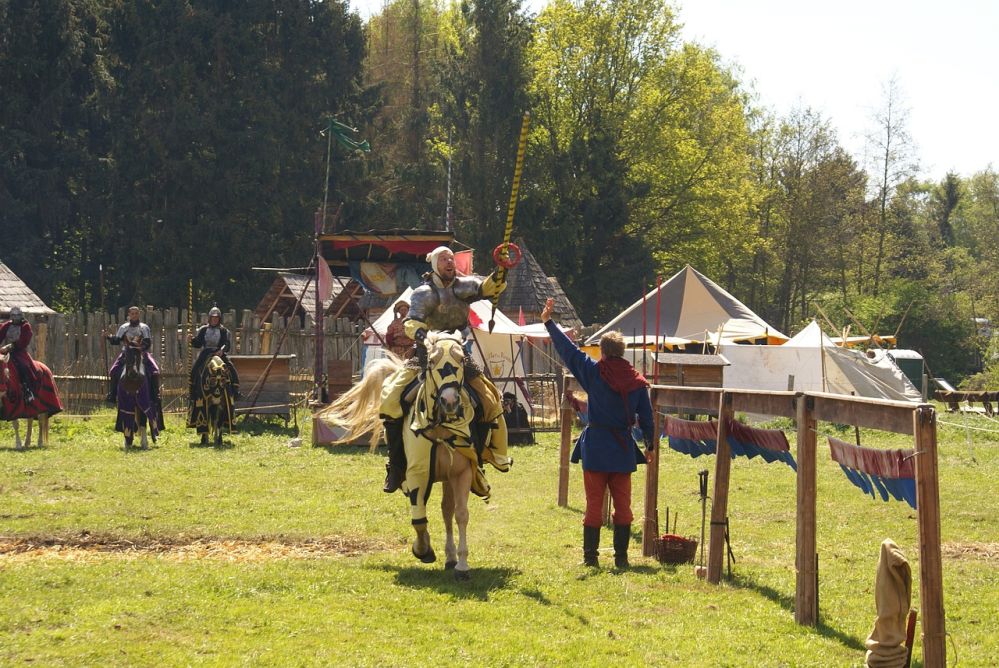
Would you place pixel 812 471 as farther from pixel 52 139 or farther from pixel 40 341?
pixel 52 139

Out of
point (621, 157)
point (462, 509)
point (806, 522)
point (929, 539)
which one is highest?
point (621, 157)

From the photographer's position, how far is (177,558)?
945cm

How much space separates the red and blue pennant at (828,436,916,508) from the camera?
601cm

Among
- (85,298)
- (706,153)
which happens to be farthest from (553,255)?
(85,298)

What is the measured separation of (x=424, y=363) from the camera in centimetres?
881

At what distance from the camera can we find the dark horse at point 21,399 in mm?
17562

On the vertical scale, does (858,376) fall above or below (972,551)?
above

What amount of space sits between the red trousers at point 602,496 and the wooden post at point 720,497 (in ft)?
3.09

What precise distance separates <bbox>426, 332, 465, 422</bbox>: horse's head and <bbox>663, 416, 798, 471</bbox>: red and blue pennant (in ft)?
6.37

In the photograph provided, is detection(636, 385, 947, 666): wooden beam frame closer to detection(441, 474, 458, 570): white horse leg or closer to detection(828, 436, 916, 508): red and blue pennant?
detection(828, 436, 916, 508): red and blue pennant

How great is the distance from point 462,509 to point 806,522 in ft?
9.06

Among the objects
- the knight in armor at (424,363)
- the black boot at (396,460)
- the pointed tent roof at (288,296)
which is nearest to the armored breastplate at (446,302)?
the knight in armor at (424,363)

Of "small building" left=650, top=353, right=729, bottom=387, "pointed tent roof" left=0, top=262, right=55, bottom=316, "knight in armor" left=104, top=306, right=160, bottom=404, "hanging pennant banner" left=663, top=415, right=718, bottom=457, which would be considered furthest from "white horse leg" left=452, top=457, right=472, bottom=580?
"pointed tent roof" left=0, top=262, right=55, bottom=316

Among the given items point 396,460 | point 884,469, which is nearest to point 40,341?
point 396,460
